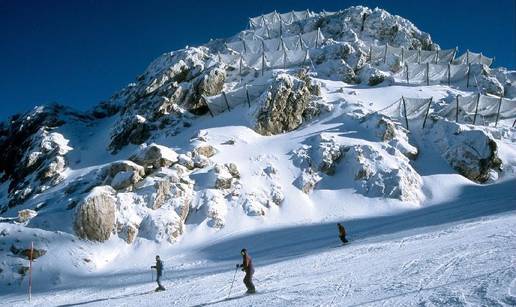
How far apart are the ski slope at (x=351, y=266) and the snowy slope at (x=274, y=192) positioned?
0.37ft

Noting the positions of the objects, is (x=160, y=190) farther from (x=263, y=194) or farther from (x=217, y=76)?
(x=217, y=76)

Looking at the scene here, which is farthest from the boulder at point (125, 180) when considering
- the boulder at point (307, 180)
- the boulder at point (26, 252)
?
the boulder at point (307, 180)

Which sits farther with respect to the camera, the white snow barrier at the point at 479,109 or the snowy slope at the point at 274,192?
the white snow barrier at the point at 479,109

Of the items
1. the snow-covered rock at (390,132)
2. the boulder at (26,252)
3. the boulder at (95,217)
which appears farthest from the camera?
the snow-covered rock at (390,132)

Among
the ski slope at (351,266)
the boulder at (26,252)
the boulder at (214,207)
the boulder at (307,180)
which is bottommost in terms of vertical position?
the ski slope at (351,266)

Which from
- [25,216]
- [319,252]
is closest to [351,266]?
[319,252]

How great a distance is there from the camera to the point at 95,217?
91.2 feet

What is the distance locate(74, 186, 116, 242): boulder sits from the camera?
27.6 meters

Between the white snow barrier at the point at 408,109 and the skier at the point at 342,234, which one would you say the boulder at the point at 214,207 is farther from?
the white snow barrier at the point at 408,109

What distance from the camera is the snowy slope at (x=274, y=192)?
15.1 m

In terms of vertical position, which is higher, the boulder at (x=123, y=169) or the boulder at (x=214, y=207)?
the boulder at (x=123, y=169)

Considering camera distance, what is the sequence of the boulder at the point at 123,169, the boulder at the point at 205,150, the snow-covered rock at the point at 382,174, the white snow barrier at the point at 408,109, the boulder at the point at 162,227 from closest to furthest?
the boulder at the point at 162,227 → the boulder at the point at 123,169 → the snow-covered rock at the point at 382,174 → the boulder at the point at 205,150 → the white snow barrier at the point at 408,109

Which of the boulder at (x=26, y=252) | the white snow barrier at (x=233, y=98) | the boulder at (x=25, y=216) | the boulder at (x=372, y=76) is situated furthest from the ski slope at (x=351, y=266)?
the boulder at (x=372, y=76)

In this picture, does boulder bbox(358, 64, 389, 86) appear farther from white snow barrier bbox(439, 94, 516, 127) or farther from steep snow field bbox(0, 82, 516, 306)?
steep snow field bbox(0, 82, 516, 306)
